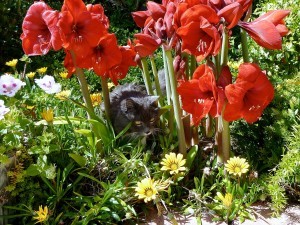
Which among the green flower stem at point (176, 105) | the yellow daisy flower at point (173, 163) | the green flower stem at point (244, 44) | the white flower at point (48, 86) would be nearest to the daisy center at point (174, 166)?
the yellow daisy flower at point (173, 163)

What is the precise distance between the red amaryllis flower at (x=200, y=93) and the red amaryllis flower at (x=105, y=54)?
16.7 inches

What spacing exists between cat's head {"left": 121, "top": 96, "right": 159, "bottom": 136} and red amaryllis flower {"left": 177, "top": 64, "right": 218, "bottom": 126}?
0.48 metres

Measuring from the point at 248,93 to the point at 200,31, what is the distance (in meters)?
0.38

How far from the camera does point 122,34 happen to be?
5.45 m

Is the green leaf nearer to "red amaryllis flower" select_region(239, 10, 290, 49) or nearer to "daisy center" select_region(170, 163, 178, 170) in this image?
"daisy center" select_region(170, 163, 178, 170)

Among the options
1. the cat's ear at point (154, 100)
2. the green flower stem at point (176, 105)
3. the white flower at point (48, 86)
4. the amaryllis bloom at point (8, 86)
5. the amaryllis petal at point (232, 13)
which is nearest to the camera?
the amaryllis petal at point (232, 13)

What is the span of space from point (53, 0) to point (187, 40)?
4.71 meters

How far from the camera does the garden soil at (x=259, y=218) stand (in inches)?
94.5

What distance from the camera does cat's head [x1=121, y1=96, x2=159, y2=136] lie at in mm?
2773

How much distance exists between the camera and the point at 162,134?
287 cm

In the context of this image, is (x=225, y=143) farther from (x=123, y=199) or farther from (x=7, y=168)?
(x=7, y=168)

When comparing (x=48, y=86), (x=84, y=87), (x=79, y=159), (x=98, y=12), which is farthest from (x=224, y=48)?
(x=48, y=86)

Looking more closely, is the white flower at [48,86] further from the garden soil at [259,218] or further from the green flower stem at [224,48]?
the green flower stem at [224,48]

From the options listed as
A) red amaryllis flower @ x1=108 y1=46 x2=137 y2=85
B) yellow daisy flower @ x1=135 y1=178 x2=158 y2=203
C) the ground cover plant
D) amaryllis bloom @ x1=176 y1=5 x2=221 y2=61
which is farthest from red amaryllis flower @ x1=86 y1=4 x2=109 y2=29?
yellow daisy flower @ x1=135 y1=178 x2=158 y2=203
